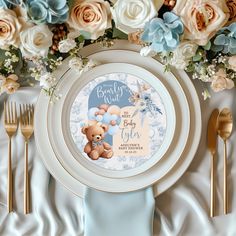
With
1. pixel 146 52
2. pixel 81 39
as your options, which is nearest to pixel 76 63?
pixel 81 39

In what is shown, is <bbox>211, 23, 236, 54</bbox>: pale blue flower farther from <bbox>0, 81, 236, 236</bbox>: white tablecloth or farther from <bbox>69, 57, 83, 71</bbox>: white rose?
<bbox>69, 57, 83, 71</bbox>: white rose

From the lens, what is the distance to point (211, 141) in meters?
1.16

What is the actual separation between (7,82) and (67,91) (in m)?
0.14

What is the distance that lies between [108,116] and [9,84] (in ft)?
0.79

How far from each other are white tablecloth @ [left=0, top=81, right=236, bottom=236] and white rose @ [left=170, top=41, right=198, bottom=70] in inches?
4.8

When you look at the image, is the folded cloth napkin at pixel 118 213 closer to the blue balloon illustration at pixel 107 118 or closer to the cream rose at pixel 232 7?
the blue balloon illustration at pixel 107 118

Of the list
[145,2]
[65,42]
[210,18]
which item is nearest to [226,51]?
[210,18]

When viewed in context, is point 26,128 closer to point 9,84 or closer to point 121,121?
point 9,84

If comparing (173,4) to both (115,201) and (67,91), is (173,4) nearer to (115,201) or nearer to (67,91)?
(67,91)

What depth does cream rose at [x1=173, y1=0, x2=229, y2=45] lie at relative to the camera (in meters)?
1.00

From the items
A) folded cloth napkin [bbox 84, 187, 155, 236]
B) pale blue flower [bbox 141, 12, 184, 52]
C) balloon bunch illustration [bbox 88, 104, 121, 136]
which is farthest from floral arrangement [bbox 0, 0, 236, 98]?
→ folded cloth napkin [bbox 84, 187, 155, 236]

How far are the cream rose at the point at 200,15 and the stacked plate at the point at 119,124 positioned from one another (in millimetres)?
150

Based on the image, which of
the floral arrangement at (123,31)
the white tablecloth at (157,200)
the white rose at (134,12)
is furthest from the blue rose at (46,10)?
the white tablecloth at (157,200)

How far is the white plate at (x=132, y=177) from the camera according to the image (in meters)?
1.12
